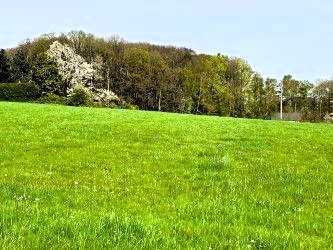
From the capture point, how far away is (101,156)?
22109mm

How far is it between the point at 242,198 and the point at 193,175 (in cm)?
372

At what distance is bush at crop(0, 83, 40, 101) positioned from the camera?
116869mm

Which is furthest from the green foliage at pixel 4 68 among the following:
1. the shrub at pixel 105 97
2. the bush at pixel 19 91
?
the shrub at pixel 105 97

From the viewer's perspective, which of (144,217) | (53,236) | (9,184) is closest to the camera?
(53,236)

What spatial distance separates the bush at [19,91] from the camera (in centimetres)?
11687

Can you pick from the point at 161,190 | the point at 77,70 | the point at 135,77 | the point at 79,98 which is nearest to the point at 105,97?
the point at 77,70

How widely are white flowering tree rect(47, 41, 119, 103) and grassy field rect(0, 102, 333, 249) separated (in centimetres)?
10308

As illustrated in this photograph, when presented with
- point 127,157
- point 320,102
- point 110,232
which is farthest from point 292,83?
point 110,232

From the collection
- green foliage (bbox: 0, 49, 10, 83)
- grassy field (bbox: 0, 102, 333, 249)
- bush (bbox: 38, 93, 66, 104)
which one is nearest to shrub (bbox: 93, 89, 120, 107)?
bush (bbox: 38, 93, 66, 104)

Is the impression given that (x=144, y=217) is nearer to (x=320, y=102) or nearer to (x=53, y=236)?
(x=53, y=236)

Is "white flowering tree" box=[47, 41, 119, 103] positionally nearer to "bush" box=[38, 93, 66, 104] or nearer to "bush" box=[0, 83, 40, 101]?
"bush" box=[0, 83, 40, 101]

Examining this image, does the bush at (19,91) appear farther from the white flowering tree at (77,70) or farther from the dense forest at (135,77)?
the white flowering tree at (77,70)

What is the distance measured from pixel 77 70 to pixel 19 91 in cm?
2246

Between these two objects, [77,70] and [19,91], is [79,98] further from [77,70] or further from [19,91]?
[77,70]
